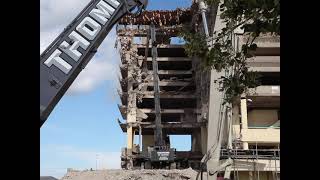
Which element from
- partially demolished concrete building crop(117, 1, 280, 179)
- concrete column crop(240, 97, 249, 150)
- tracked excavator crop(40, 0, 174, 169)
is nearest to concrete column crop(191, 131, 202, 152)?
partially demolished concrete building crop(117, 1, 280, 179)

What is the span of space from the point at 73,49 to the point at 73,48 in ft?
0.09

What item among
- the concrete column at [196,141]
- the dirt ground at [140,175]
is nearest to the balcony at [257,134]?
the dirt ground at [140,175]

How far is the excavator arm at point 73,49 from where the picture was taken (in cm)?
1281

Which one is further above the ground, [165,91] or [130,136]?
[165,91]

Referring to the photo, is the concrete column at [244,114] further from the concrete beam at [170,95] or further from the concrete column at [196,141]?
the concrete beam at [170,95]

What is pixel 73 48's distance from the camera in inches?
545

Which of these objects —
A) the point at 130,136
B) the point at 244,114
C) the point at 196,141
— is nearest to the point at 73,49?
the point at 244,114

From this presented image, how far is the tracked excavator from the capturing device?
42.0 ft

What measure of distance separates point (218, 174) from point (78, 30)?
6028 mm

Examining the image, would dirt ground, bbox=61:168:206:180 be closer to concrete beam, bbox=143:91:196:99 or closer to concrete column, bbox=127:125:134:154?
concrete column, bbox=127:125:134:154

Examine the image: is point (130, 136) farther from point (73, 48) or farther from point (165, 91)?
point (73, 48)
